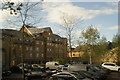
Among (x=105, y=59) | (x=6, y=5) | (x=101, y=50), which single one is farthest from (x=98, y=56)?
(x=6, y=5)

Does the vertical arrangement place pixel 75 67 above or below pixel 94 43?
below

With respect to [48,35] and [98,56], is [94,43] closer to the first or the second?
[98,56]

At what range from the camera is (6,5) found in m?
9.80

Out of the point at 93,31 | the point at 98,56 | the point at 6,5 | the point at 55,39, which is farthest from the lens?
the point at 55,39

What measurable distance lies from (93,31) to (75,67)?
23.7 m

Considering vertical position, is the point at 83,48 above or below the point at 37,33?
below

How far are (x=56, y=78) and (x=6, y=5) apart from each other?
19.9 ft

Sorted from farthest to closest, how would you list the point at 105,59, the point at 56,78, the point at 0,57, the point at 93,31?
the point at 105,59 < the point at 93,31 < the point at 0,57 < the point at 56,78

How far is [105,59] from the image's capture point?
189ft

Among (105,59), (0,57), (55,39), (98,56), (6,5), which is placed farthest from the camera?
(55,39)

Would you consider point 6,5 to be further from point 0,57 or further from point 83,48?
point 83,48

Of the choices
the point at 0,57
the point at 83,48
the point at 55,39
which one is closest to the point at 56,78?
the point at 0,57

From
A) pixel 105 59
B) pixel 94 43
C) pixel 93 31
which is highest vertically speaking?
pixel 93 31

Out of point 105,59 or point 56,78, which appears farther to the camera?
point 105,59
